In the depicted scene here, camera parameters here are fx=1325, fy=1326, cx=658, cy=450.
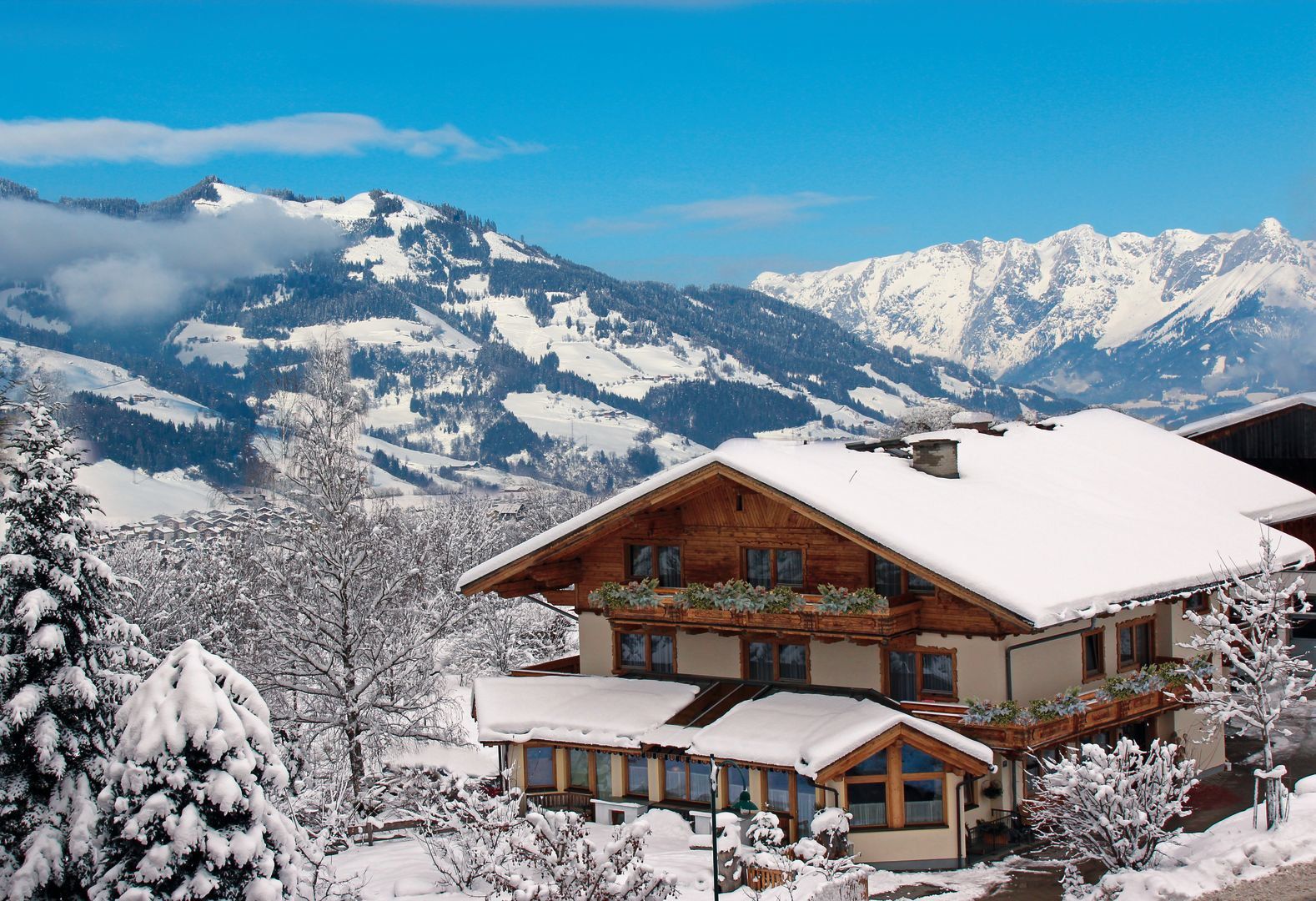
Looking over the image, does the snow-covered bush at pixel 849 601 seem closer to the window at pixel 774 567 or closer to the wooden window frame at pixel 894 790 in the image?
the window at pixel 774 567

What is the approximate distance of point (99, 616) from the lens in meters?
20.4

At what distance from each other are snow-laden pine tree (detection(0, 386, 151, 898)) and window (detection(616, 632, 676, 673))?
15.0 metres

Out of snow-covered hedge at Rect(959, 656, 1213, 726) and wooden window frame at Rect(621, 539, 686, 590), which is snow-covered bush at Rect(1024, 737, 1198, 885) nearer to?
snow-covered hedge at Rect(959, 656, 1213, 726)

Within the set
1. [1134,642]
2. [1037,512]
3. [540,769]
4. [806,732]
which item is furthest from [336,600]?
[1134,642]

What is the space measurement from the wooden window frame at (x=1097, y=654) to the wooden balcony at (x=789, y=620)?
433cm

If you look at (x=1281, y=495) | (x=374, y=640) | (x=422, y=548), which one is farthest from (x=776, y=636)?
(x=422, y=548)

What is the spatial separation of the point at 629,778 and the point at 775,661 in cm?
438

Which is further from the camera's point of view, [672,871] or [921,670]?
[921,670]

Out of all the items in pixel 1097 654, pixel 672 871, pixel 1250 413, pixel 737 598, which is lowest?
pixel 672 871

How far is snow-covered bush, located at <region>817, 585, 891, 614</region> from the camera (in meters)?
28.2

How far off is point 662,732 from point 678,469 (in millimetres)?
5852

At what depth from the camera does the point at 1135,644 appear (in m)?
32.5

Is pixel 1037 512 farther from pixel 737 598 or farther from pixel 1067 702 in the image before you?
pixel 737 598

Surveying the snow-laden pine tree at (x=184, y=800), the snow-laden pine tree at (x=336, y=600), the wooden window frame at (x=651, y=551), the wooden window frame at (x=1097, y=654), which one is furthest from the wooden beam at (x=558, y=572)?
the snow-laden pine tree at (x=184, y=800)
